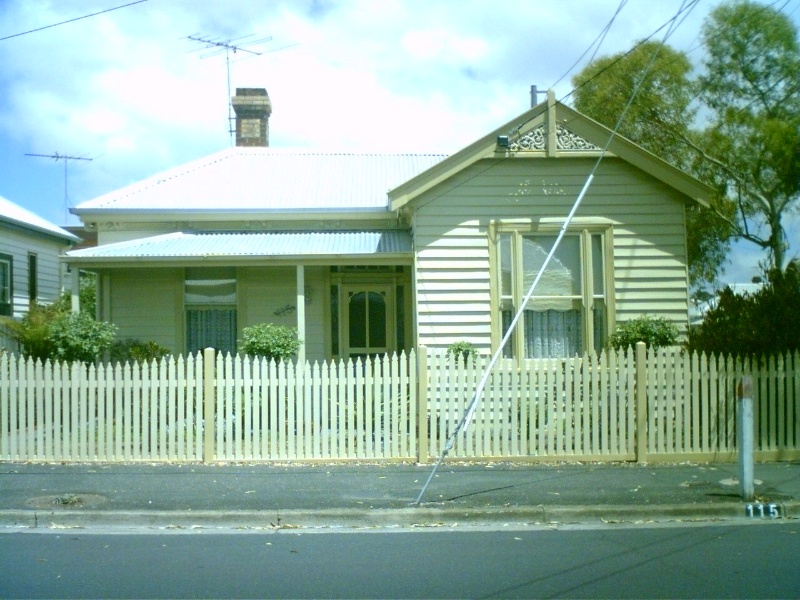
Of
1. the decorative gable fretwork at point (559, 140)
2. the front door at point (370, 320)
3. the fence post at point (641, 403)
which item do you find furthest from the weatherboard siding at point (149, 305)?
the fence post at point (641, 403)

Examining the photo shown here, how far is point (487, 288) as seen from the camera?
13250mm

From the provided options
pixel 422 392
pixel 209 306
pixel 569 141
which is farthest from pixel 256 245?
pixel 422 392

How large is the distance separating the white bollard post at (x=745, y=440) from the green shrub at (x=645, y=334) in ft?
12.0

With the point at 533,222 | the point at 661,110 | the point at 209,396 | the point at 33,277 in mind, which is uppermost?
the point at 661,110

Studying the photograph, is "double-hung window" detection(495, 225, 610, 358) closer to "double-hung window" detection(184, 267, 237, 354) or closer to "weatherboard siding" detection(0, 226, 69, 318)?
"double-hung window" detection(184, 267, 237, 354)

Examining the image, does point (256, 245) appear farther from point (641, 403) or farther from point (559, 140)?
point (641, 403)

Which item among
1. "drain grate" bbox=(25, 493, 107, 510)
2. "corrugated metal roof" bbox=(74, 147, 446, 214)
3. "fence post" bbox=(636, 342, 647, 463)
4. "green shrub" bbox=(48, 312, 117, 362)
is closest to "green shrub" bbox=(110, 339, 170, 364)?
"green shrub" bbox=(48, 312, 117, 362)

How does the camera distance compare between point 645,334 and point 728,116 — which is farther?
point 728,116

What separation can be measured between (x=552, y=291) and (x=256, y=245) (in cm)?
532

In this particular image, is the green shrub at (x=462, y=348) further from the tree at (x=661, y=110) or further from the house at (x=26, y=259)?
the house at (x=26, y=259)

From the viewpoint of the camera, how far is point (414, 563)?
22.4ft

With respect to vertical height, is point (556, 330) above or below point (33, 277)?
below

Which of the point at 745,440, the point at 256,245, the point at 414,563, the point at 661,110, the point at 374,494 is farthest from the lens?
the point at 661,110

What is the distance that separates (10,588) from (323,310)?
10426 mm
